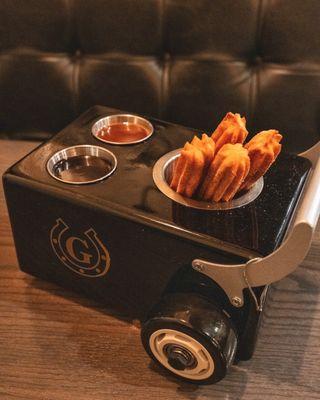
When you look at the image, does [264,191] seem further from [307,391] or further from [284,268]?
[307,391]

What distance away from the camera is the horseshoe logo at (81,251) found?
0.63 m

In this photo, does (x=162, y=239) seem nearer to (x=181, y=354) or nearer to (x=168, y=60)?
(x=181, y=354)

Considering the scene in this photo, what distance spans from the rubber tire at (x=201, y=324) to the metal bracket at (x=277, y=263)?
0.03m

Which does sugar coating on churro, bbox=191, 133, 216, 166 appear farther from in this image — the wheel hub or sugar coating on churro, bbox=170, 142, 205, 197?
the wheel hub

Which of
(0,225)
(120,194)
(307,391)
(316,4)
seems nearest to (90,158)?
(120,194)

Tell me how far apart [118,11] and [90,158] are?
41 cm

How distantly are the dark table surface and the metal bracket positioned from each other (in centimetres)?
12

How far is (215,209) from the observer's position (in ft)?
1.96

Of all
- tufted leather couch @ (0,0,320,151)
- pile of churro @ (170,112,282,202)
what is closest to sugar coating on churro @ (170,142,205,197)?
pile of churro @ (170,112,282,202)

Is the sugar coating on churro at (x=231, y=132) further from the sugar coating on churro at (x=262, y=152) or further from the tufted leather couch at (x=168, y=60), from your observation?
the tufted leather couch at (x=168, y=60)

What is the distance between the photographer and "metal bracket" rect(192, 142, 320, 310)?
47 cm

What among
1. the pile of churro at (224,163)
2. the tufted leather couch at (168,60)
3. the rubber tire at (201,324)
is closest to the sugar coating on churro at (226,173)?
the pile of churro at (224,163)

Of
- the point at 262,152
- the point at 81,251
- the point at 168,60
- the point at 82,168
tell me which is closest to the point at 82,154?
the point at 82,168

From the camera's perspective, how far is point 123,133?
765mm
